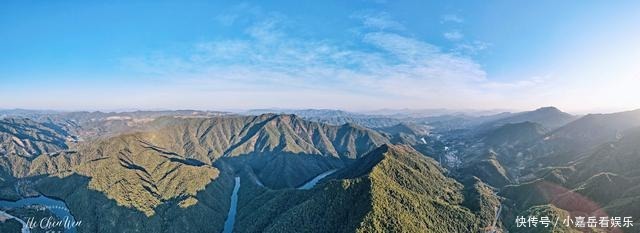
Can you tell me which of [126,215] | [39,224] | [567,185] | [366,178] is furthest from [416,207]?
[39,224]

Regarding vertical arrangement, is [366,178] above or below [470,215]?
above

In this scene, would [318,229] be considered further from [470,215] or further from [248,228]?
[470,215]

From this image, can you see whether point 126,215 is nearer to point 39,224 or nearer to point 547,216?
point 39,224

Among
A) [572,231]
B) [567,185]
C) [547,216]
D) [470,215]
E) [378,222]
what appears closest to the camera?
[378,222]

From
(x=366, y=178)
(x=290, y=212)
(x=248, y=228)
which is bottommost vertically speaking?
(x=248, y=228)

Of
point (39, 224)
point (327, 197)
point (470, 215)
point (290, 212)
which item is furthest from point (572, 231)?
point (39, 224)

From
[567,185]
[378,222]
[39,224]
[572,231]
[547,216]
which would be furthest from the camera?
[567,185]

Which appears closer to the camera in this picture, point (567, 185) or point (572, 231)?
point (572, 231)

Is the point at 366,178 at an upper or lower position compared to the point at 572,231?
upper

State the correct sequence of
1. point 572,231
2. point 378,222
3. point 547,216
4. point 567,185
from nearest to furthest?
point 378,222
point 572,231
point 547,216
point 567,185
